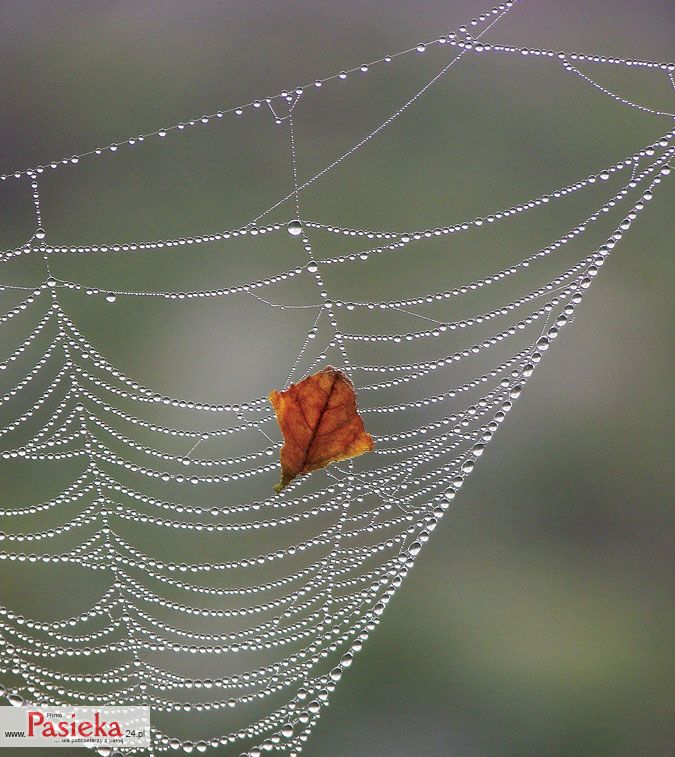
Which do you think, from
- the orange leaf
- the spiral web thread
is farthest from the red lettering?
the orange leaf

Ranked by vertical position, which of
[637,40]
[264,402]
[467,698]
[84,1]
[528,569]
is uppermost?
[84,1]

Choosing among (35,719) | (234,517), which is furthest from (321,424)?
(35,719)

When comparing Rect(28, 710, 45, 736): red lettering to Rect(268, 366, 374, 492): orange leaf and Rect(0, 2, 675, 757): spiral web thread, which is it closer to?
Rect(0, 2, 675, 757): spiral web thread

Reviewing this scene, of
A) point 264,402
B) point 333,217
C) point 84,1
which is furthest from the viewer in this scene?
point 84,1

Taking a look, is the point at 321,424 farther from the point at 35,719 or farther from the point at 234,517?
the point at 35,719

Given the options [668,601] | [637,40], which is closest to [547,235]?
[637,40]

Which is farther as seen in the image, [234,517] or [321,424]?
[234,517]

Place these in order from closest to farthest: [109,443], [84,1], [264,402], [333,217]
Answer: [264,402], [109,443], [333,217], [84,1]

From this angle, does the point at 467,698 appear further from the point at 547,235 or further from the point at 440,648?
the point at 547,235
